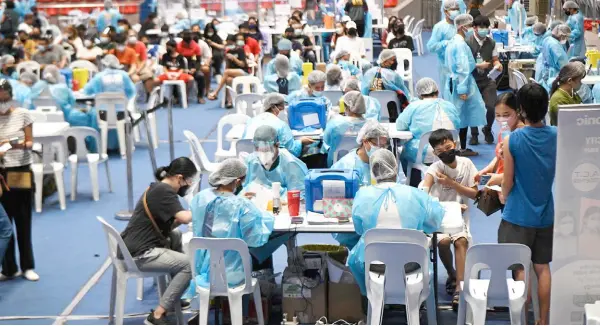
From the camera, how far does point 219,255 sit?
241 inches

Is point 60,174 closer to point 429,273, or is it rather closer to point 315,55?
point 429,273

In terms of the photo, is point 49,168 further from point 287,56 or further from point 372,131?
point 372,131

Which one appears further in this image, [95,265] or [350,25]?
[350,25]

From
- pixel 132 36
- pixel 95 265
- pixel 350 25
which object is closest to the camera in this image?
pixel 95 265

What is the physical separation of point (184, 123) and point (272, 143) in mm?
7810

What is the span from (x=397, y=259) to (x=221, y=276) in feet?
3.49

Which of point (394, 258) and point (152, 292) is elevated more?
point (394, 258)

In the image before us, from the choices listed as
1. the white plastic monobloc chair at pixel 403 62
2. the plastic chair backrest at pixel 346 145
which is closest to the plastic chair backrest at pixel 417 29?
the white plastic monobloc chair at pixel 403 62

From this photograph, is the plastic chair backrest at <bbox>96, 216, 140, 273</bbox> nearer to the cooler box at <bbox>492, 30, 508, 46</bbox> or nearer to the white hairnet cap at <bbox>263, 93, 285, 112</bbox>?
the white hairnet cap at <bbox>263, 93, 285, 112</bbox>

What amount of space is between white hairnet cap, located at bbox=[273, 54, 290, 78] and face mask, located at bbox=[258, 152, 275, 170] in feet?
15.4

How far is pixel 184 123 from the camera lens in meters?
15.2

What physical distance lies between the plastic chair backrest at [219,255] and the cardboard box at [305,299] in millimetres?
587

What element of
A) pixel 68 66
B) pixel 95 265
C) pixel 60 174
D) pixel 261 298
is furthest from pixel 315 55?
pixel 261 298

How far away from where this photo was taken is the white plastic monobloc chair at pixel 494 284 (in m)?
5.68
